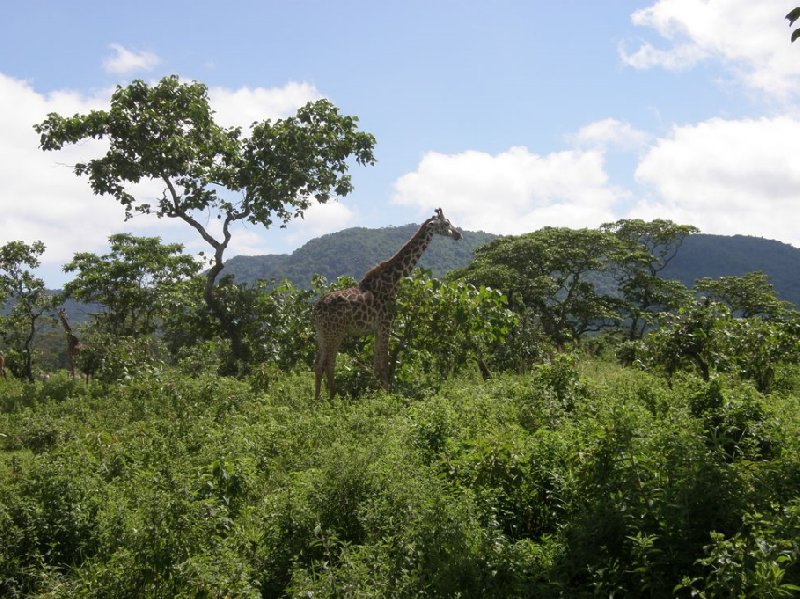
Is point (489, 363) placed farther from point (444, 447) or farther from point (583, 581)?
point (583, 581)

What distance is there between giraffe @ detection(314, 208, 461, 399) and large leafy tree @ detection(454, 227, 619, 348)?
13.8m

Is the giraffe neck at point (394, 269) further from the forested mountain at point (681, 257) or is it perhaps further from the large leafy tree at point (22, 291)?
the forested mountain at point (681, 257)

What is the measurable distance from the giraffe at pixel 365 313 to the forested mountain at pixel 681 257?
258 feet

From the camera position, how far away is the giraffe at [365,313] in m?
11.2

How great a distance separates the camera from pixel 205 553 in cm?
491

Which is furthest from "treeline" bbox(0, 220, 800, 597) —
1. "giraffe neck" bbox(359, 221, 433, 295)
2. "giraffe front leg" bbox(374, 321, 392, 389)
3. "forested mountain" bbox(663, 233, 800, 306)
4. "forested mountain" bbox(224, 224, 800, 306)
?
"forested mountain" bbox(663, 233, 800, 306)

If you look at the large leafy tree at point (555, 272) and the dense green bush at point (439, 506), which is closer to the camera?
the dense green bush at point (439, 506)

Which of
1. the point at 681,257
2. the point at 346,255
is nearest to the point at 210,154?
the point at 346,255

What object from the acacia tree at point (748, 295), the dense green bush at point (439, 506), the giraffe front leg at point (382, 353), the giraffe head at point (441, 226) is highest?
the giraffe head at point (441, 226)

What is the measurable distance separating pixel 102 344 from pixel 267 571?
1136 cm

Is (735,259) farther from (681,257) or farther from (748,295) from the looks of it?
(748,295)

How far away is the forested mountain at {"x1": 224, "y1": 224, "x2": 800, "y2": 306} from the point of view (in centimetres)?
9856

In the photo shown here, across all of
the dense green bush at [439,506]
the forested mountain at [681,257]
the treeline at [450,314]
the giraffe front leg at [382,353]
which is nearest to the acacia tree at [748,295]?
the treeline at [450,314]

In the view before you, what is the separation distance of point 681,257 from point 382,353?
105700 mm
